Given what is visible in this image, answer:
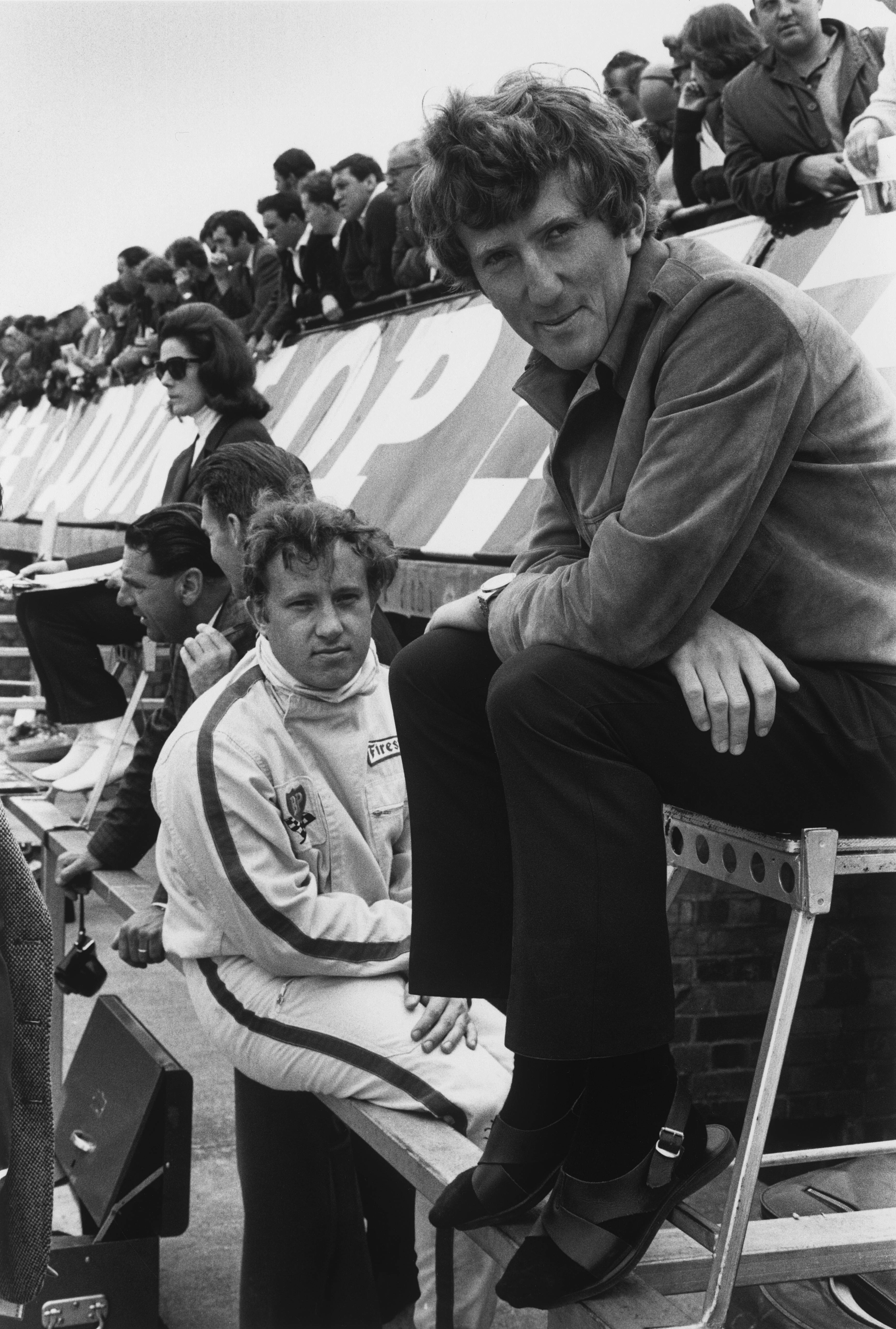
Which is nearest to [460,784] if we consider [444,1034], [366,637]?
[444,1034]

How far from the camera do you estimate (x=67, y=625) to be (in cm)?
614

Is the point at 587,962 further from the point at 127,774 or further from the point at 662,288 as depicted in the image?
the point at 127,774

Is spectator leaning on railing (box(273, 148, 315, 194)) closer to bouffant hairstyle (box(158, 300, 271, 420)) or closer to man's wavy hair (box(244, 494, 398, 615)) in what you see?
bouffant hairstyle (box(158, 300, 271, 420))

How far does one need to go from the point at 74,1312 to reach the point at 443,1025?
1.14 meters

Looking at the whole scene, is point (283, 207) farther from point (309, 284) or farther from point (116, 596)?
point (116, 596)

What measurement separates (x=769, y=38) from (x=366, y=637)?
3359mm

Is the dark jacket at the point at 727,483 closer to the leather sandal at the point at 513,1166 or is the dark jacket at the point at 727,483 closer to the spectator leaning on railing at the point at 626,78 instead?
the leather sandal at the point at 513,1166

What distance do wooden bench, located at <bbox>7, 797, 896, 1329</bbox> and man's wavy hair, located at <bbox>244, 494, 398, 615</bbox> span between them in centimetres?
→ 121

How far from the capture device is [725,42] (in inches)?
224

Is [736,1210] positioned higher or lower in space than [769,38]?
lower

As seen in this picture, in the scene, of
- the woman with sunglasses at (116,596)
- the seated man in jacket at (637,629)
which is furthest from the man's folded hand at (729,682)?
the woman with sunglasses at (116,596)

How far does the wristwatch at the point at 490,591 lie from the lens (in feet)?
6.14

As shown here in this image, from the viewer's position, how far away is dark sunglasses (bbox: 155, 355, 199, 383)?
16.9ft

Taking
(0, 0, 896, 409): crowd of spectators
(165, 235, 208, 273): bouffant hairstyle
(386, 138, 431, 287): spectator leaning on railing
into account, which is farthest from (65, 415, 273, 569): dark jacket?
(165, 235, 208, 273): bouffant hairstyle
